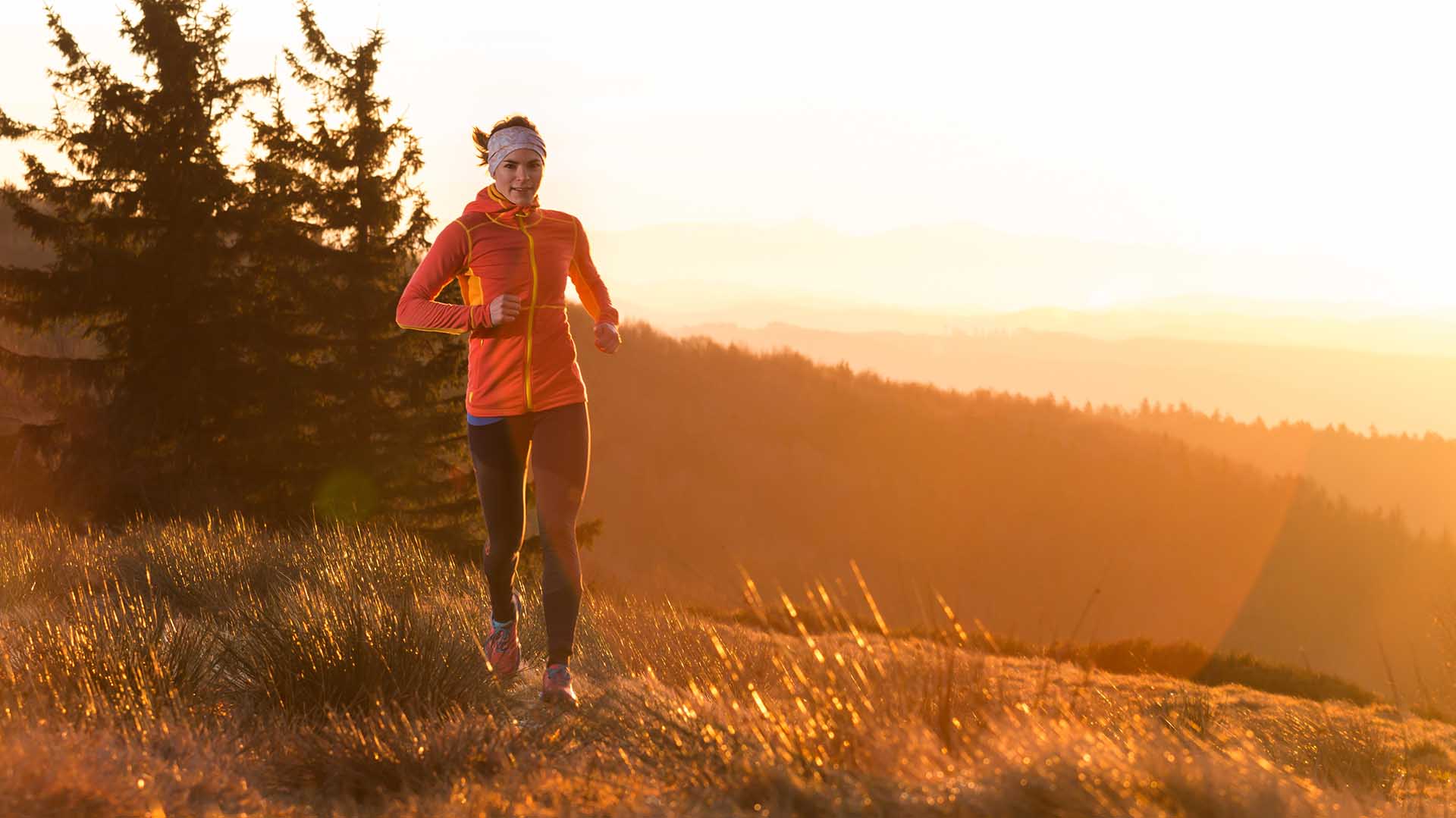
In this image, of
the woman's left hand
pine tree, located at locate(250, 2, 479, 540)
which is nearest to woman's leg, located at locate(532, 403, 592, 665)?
the woman's left hand

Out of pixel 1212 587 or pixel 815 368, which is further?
pixel 815 368

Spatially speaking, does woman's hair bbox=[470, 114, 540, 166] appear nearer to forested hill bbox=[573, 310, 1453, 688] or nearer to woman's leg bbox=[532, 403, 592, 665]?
woman's leg bbox=[532, 403, 592, 665]

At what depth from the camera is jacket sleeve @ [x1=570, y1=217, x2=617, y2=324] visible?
16.3ft

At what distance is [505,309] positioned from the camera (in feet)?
14.4

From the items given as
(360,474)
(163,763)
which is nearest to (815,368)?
(360,474)

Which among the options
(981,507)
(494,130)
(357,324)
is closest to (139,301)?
(357,324)

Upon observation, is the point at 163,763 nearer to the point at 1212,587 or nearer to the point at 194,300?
the point at 194,300

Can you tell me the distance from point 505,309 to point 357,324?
16.9m

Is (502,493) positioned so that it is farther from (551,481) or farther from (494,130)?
(494,130)

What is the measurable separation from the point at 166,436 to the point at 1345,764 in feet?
59.2

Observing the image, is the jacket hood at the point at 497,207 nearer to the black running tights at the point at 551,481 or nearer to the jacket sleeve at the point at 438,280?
the jacket sleeve at the point at 438,280

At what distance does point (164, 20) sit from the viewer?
20.1 metres

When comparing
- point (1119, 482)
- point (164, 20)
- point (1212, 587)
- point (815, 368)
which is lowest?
point (1212, 587)

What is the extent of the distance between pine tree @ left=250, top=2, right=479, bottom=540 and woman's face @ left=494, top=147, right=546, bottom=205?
602 inches
